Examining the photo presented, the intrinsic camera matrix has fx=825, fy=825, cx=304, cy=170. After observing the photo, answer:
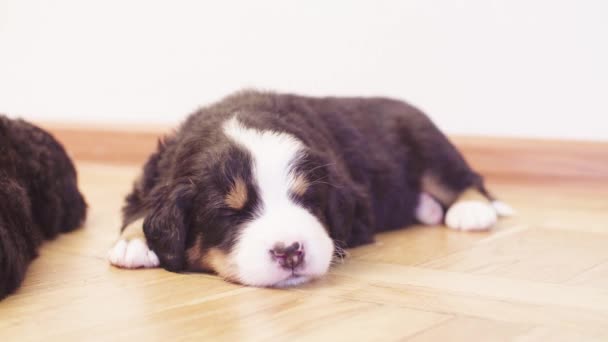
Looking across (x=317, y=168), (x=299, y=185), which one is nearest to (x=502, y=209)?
(x=317, y=168)

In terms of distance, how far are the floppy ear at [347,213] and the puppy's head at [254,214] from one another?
0.27 feet

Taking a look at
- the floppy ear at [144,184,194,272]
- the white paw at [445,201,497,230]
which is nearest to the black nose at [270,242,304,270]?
the floppy ear at [144,184,194,272]

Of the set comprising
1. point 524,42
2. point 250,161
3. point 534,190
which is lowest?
point 534,190

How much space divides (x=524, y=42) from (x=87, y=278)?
9.37 ft

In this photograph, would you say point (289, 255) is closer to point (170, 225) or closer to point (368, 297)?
point (368, 297)

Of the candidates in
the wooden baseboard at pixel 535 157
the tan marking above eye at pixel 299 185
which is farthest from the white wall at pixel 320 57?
the tan marking above eye at pixel 299 185

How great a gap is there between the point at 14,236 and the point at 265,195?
780mm

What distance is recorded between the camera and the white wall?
4441 millimetres

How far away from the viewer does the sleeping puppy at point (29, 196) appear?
243 centimetres

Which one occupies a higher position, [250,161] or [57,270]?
[250,161]

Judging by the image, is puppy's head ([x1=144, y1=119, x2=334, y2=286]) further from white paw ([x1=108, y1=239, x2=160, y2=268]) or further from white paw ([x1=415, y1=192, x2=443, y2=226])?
white paw ([x1=415, y1=192, x2=443, y2=226])

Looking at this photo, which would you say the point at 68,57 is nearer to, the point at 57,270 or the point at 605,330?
the point at 57,270

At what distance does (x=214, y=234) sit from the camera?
8.47 feet

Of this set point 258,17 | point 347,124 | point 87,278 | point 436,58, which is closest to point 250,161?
point 87,278
